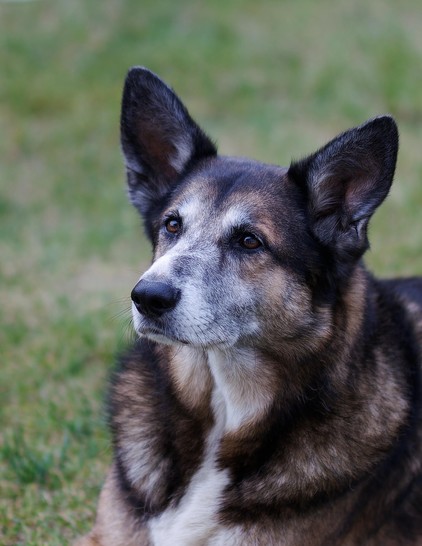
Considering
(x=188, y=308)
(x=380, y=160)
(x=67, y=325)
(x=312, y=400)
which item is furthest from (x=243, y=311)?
(x=67, y=325)

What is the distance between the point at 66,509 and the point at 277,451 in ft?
4.61

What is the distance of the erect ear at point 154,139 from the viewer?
12.4 ft

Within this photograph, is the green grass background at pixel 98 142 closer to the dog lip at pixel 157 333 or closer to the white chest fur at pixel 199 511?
the white chest fur at pixel 199 511

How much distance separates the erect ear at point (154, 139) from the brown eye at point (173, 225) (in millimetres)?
318

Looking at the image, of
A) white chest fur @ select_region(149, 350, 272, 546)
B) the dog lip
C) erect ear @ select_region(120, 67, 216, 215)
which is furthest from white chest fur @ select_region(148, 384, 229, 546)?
erect ear @ select_region(120, 67, 216, 215)

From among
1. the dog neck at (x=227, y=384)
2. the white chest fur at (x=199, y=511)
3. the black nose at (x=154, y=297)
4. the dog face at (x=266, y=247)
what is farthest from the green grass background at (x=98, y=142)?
the black nose at (x=154, y=297)

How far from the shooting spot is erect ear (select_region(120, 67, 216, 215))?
12.4 feet

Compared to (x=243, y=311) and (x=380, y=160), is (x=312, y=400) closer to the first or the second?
(x=243, y=311)

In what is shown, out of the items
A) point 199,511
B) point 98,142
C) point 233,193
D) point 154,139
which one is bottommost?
point 199,511

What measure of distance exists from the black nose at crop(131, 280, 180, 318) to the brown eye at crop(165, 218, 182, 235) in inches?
17.5

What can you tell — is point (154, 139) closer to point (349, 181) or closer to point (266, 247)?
point (266, 247)

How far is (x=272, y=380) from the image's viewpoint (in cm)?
343

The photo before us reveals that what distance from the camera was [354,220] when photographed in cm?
338

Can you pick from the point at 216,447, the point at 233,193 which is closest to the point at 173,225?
the point at 233,193
